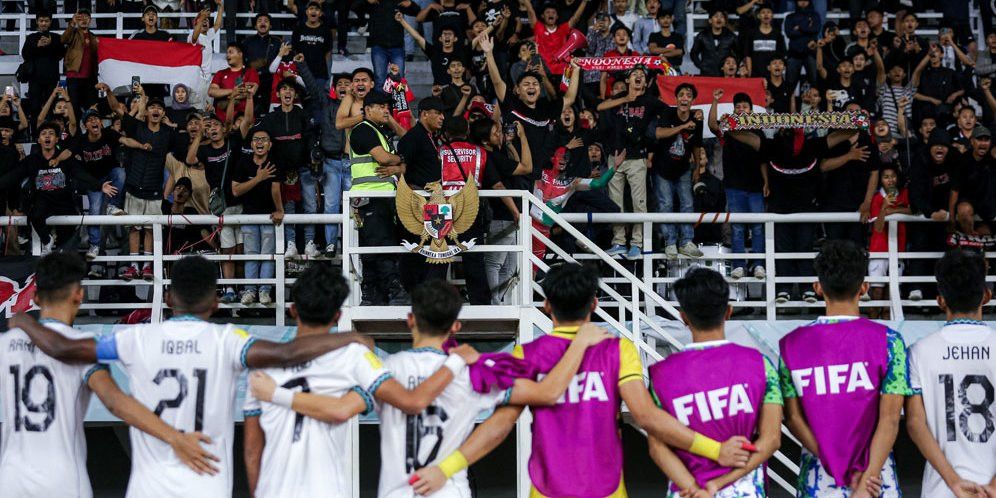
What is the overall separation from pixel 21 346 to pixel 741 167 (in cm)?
879

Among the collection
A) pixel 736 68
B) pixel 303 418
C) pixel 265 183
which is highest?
pixel 736 68

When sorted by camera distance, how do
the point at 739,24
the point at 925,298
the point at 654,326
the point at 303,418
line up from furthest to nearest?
the point at 739,24 < the point at 925,298 < the point at 654,326 < the point at 303,418

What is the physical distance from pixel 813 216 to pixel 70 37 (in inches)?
419

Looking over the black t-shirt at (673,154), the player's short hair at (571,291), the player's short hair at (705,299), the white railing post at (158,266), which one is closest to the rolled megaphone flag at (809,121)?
the black t-shirt at (673,154)

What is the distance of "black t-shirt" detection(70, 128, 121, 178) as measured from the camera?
43.4ft

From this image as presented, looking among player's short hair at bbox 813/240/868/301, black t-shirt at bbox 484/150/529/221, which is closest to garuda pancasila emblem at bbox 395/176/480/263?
black t-shirt at bbox 484/150/529/221

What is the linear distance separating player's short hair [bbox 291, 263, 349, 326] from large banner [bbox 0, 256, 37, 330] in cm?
711

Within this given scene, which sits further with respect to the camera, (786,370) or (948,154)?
(948,154)

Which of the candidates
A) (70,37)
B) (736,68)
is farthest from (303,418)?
(70,37)

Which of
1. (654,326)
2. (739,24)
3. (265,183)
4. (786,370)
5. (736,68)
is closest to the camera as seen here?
(786,370)

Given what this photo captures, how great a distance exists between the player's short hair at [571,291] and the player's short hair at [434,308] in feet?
1.63

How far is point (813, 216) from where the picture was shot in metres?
12.0

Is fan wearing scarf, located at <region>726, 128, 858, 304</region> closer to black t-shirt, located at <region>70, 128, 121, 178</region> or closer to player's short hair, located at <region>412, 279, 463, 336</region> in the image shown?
black t-shirt, located at <region>70, 128, 121, 178</region>

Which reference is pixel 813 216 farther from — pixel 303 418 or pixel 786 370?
pixel 303 418
